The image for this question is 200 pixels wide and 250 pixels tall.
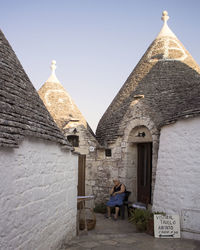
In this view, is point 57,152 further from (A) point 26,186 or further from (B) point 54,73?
(B) point 54,73

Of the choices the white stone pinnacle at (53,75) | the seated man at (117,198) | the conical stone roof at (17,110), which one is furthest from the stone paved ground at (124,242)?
the white stone pinnacle at (53,75)

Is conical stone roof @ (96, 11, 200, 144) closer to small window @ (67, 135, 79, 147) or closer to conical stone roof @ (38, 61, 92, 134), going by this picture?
small window @ (67, 135, 79, 147)

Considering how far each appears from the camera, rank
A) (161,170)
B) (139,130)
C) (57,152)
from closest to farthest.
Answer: (57,152)
(161,170)
(139,130)

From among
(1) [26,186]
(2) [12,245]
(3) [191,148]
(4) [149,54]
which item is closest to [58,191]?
(1) [26,186]

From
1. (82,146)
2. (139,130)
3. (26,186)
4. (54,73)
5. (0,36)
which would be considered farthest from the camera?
(54,73)

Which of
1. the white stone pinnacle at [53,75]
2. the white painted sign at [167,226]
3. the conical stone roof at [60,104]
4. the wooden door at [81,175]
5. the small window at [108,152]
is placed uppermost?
the white stone pinnacle at [53,75]

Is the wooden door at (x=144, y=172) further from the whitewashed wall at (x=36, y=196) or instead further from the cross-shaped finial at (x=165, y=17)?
the cross-shaped finial at (x=165, y=17)

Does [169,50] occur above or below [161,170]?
above

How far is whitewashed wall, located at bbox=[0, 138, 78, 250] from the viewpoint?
334 centimetres

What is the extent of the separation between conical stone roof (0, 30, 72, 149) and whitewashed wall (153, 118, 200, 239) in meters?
2.64

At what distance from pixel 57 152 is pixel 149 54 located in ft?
26.0

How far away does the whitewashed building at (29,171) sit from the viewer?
11.1 ft

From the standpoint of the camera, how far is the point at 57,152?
5125 millimetres

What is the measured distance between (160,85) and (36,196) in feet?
22.4
